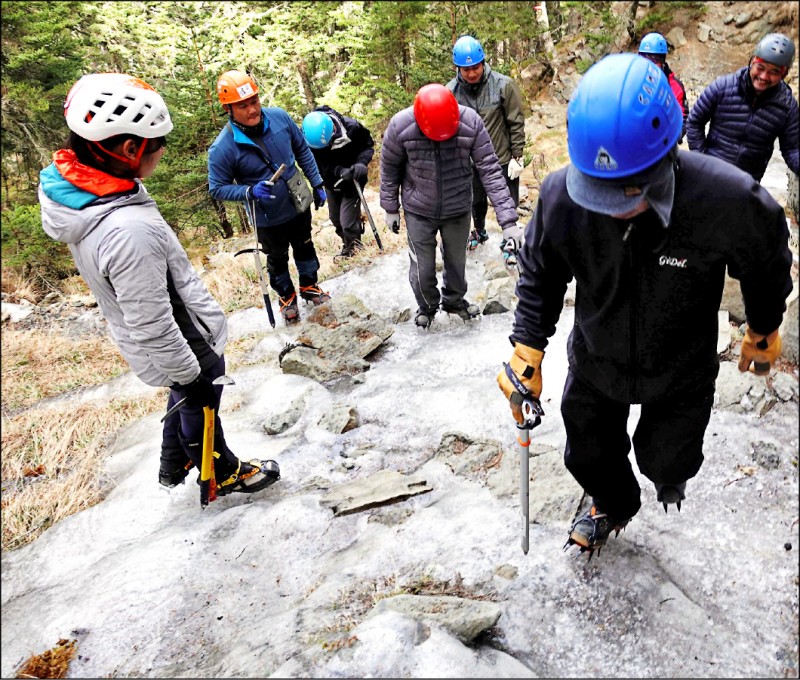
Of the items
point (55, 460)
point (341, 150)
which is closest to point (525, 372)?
point (55, 460)

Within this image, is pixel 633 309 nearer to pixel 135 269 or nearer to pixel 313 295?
pixel 135 269

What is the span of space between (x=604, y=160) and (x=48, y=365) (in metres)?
9.15

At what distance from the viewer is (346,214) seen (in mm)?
9453

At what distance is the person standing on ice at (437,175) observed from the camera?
5.35m

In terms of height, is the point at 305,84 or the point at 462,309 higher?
the point at 305,84

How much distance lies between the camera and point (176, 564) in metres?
3.51

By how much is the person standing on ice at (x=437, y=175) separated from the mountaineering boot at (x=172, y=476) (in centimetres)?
343

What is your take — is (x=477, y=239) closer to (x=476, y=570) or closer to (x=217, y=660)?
(x=476, y=570)

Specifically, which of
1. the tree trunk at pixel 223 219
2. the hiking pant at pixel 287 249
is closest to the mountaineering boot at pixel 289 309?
the hiking pant at pixel 287 249

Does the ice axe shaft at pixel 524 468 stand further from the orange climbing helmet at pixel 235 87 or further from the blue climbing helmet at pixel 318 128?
the blue climbing helmet at pixel 318 128

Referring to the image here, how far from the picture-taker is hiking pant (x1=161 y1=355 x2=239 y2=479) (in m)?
3.77

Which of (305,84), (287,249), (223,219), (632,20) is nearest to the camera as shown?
(287,249)

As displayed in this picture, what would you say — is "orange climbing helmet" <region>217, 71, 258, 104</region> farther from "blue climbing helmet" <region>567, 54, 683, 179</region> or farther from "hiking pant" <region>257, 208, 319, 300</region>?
"blue climbing helmet" <region>567, 54, 683, 179</region>

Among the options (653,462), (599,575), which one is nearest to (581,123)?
(653,462)
